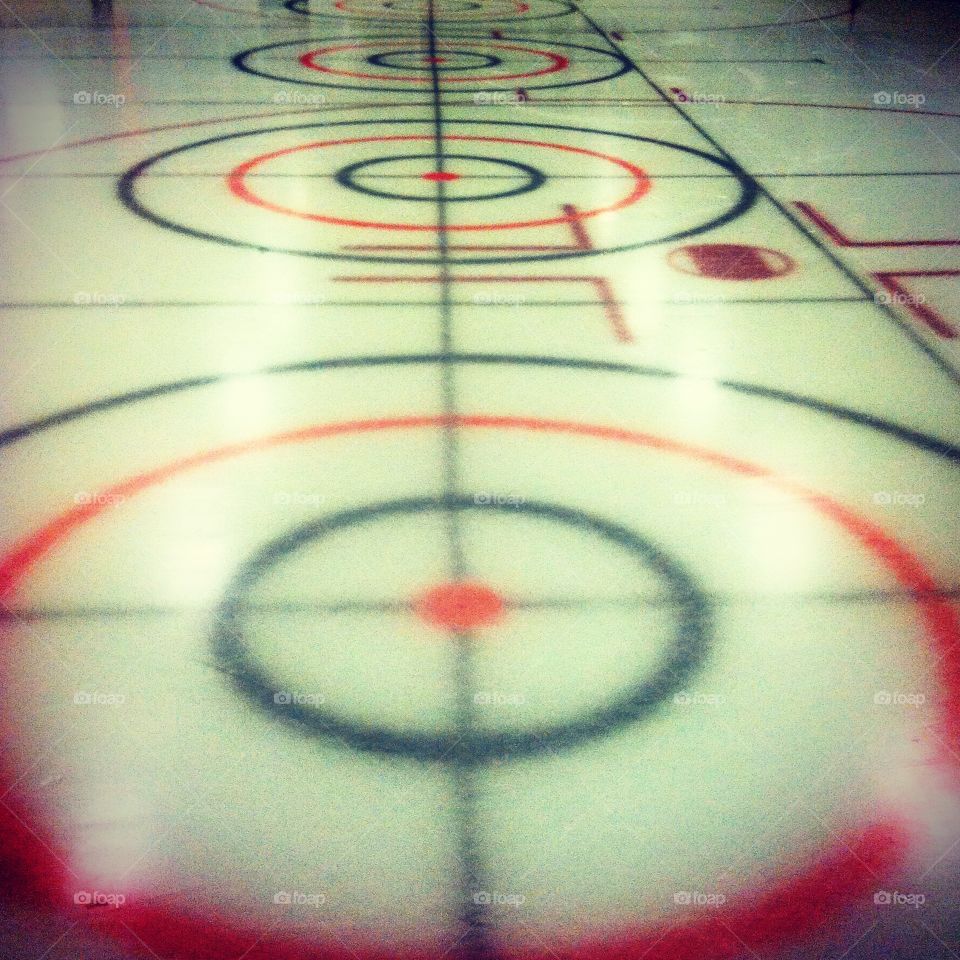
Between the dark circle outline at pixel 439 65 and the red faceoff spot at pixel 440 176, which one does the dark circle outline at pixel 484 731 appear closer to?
the red faceoff spot at pixel 440 176

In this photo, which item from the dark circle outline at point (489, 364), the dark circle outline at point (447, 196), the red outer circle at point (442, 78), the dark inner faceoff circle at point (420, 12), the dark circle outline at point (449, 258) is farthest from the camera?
the dark inner faceoff circle at point (420, 12)

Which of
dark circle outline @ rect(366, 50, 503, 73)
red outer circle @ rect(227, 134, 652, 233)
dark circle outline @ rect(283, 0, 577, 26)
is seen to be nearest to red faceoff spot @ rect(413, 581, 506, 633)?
red outer circle @ rect(227, 134, 652, 233)

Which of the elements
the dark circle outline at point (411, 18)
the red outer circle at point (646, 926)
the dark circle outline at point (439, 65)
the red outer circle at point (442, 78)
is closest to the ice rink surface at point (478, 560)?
the red outer circle at point (646, 926)

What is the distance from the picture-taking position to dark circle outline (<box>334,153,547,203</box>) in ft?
15.1

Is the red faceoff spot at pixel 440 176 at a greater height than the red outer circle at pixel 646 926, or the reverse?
the red faceoff spot at pixel 440 176

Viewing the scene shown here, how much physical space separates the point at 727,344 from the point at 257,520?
1.53 meters

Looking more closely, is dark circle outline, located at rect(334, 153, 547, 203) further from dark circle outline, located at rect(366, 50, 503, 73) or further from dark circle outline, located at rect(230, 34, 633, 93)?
dark circle outline, located at rect(366, 50, 503, 73)

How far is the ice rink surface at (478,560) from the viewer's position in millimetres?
1534

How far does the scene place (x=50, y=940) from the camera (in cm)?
144

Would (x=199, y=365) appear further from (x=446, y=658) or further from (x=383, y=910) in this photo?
(x=383, y=910)

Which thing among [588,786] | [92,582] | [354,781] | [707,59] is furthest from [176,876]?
[707,59]

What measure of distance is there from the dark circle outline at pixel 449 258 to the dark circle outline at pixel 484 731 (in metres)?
1.75

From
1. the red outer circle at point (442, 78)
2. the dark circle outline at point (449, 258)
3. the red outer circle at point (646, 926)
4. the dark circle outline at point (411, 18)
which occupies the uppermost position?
the dark circle outline at point (411, 18)

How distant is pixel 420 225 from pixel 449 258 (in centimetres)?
39
